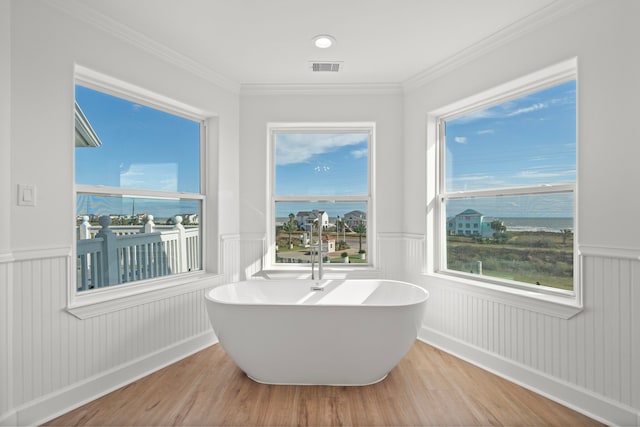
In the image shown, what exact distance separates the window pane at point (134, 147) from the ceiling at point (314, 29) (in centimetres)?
49

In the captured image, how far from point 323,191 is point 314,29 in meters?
1.54

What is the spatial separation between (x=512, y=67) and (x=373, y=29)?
1020mm

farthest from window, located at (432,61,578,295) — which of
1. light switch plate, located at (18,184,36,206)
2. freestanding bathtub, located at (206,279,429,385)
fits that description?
light switch plate, located at (18,184,36,206)

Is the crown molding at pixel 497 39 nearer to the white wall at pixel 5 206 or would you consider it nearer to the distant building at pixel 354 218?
the distant building at pixel 354 218

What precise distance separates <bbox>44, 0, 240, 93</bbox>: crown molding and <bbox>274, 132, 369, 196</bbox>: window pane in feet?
2.54

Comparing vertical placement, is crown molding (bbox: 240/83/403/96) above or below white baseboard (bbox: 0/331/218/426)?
above

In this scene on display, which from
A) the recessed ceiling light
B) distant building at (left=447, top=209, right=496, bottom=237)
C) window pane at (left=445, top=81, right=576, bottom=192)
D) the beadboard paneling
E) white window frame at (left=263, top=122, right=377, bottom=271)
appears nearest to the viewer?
the beadboard paneling

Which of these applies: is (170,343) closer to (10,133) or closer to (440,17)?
(10,133)

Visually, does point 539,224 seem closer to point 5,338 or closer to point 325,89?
point 325,89

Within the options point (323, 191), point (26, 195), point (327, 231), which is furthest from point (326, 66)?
point (26, 195)

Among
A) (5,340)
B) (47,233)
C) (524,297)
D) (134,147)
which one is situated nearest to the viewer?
(5,340)

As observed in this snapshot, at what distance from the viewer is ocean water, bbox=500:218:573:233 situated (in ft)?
7.51

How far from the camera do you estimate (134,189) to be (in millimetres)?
2619

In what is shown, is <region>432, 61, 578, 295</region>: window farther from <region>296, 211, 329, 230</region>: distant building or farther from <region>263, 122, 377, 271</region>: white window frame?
<region>296, 211, 329, 230</region>: distant building
